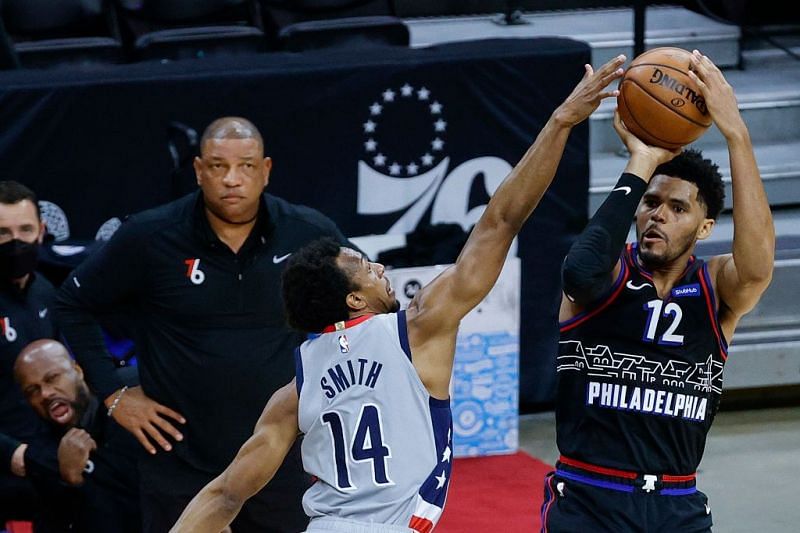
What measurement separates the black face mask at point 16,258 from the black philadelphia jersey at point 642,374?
2642 millimetres

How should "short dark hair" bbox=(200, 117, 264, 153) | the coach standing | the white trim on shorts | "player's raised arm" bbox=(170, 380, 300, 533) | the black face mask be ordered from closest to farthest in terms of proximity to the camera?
the white trim on shorts → "player's raised arm" bbox=(170, 380, 300, 533) → the coach standing → "short dark hair" bbox=(200, 117, 264, 153) → the black face mask

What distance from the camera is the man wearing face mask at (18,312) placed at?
5.86m

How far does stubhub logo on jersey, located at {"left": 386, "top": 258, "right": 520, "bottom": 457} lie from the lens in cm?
766

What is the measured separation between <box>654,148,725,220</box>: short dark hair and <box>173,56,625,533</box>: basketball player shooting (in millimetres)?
726

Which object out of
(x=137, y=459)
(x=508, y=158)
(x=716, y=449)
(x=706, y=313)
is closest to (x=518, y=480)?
(x=716, y=449)

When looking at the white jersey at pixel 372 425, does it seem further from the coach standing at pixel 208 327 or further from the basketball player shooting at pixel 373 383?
the coach standing at pixel 208 327

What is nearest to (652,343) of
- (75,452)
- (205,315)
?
(205,315)

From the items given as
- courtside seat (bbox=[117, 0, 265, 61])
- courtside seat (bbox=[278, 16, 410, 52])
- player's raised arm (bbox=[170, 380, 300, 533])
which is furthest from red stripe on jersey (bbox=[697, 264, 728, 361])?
courtside seat (bbox=[117, 0, 265, 61])

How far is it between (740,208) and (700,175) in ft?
A: 0.98

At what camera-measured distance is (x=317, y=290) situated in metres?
3.88

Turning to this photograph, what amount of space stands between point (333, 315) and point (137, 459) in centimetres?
198

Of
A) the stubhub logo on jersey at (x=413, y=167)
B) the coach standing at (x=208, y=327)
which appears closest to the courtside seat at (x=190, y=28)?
the stubhub logo on jersey at (x=413, y=167)

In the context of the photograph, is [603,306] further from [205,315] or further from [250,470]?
[205,315]

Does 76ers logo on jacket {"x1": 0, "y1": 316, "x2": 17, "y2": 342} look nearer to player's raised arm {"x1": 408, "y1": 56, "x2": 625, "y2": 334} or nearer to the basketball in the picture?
player's raised arm {"x1": 408, "y1": 56, "x2": 625, "y2": 334}
